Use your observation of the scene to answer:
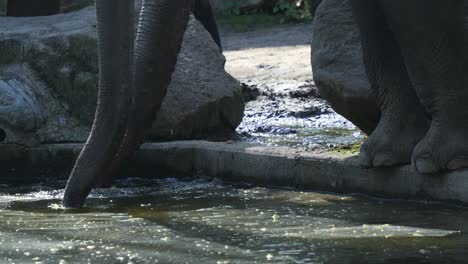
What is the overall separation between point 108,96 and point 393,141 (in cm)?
140

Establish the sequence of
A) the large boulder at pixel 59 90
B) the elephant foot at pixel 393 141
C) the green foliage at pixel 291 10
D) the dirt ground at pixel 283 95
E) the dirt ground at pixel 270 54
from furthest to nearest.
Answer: the green foliage at pixel 291 10
the dirt ground at pixel 270 54
the dirt ground at pixel 283 95
the large boulder at pixel 59 90
the elephant foot at pixel 393 141

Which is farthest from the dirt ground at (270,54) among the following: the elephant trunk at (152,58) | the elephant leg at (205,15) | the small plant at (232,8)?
the elephant trunk at (152,58)

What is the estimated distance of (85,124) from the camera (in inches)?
323

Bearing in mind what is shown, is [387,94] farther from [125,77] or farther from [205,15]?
[205,15]

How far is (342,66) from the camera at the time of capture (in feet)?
24.8

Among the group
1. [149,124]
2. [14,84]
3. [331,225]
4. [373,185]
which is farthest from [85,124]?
[331,225]

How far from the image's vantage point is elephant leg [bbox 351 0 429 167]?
6648 millimetres

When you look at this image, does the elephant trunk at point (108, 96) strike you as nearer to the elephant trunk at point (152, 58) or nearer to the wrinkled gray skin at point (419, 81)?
the elephant trunk at point (152, 58)

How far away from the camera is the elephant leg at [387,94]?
665 centimetres

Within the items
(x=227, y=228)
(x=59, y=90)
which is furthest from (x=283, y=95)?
(x=227, y=228)

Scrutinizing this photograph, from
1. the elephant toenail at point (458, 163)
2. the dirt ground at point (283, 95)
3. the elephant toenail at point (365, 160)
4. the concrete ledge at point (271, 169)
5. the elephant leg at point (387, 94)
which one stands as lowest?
the dirt ground at point (283, 95)

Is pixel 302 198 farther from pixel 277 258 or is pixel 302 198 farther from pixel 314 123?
pixel 314 123

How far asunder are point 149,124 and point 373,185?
110 cm

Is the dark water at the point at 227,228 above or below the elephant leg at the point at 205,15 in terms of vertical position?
below
